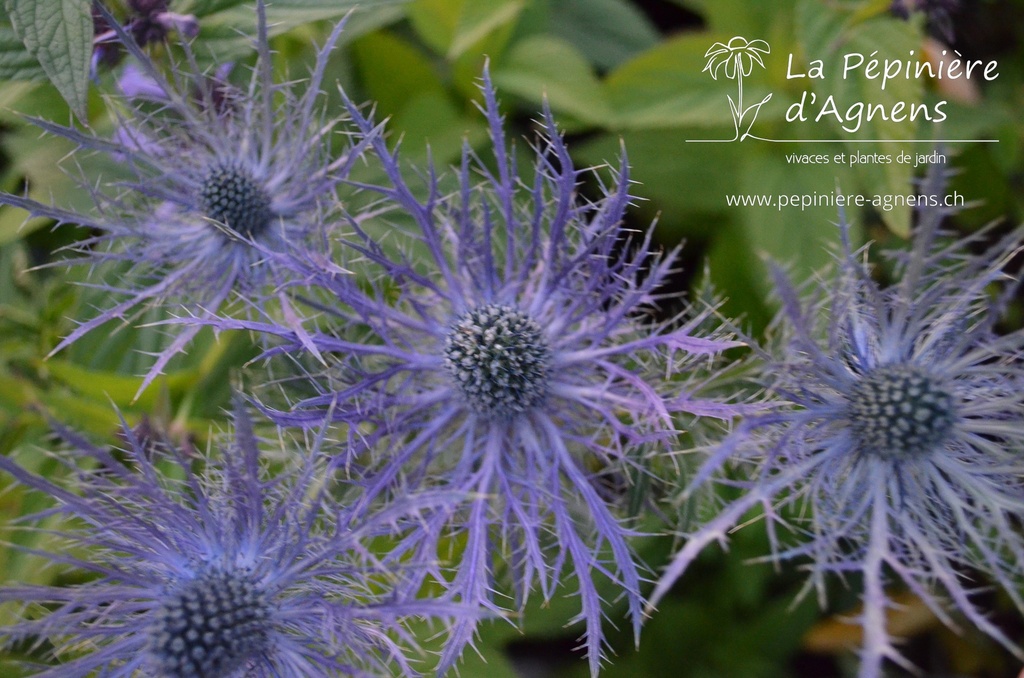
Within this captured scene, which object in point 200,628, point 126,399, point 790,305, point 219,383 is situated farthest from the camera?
point 219,383

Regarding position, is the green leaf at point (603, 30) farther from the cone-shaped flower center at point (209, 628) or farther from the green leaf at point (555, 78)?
the cone-shaped flower center at point (209, 628)

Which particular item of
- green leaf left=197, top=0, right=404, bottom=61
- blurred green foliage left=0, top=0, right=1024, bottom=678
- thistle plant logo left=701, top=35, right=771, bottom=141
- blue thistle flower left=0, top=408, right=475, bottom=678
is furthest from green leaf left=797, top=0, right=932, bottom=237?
blue thistle flower left=0, top=408, right=475, bottom=678

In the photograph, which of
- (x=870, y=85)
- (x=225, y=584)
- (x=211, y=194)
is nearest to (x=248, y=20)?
(x=211, y=194)

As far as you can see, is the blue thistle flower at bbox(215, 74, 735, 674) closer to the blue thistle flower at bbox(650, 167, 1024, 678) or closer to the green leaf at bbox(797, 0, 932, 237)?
the blue thistle flower at bbox(650, 167, 1024, 678)

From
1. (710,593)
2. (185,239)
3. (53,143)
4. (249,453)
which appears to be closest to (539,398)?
(249,453)

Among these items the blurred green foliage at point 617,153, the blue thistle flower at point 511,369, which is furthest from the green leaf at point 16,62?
the blue thistle flower at point 511,369

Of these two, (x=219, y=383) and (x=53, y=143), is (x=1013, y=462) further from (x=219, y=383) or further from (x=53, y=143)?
(x=53, y=143)
